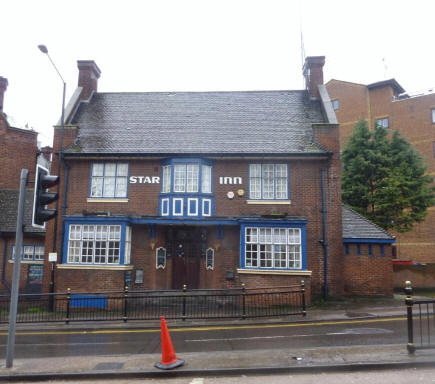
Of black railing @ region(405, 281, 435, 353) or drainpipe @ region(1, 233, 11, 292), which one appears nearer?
black railing @ region(405, 281, 435, 353)

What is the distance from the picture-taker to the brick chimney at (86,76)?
71.8 feet

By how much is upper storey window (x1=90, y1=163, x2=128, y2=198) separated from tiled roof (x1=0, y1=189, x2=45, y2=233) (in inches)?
212

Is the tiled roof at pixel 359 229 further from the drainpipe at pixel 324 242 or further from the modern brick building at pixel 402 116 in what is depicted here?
the modern brick building at pixel 402 116

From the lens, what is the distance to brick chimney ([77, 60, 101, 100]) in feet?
71.8

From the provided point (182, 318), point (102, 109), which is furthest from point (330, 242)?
point (102, 109)

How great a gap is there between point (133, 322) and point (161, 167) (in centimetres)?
723

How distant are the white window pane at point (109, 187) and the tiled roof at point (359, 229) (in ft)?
35.4

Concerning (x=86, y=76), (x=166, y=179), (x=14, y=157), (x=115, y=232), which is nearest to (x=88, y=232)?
(x=115, y=232)

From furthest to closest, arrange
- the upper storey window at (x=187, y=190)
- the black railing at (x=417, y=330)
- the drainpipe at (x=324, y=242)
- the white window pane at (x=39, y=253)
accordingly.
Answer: the white window pane at (x=39, y=253)
the upper storey window at (x=187, y=190)
the drainpipe at (x=324, y=242)
the black railing at (x=417, y=330)

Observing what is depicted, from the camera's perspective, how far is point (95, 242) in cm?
1631

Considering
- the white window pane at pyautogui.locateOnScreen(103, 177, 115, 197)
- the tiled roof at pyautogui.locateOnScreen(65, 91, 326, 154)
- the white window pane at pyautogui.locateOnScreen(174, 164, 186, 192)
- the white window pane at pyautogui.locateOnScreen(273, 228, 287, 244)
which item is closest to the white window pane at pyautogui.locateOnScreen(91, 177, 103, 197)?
the white window pane at pyautogui.locateOnScreen(103, 177, 115, 197)

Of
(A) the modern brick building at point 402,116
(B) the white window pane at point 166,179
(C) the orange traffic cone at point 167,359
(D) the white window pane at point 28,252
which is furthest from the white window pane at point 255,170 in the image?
(A) the modern brick building at point 402,116

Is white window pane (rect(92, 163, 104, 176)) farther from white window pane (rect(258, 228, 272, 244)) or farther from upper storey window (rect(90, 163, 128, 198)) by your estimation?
white window pane (rect(258, 228, 272, 244))

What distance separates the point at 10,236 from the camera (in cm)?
2017
